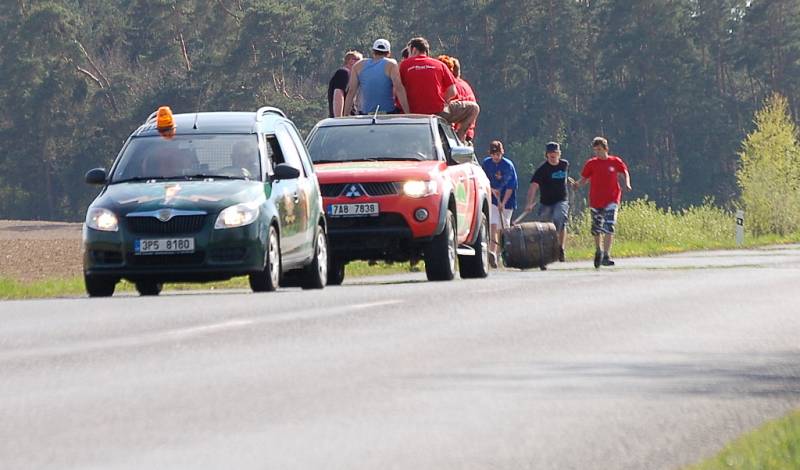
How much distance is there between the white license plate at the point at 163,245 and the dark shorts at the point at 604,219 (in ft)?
39.3

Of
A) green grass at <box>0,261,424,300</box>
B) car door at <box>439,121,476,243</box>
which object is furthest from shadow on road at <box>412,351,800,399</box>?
green grass at <box>0,261,424,300</box>

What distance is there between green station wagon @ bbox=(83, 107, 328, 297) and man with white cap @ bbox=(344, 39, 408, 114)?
3.39m

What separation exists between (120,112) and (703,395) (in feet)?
330

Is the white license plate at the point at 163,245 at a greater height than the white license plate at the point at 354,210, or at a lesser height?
lesser

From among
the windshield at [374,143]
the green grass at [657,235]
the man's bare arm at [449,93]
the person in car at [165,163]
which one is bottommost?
the green grass at [657,235]

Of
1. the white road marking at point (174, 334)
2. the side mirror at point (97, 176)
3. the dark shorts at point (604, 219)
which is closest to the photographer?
the white road marking at point (174, 334)

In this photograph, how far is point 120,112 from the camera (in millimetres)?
109062

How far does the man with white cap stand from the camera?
905 inches

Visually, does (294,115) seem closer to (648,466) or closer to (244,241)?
(244,241)

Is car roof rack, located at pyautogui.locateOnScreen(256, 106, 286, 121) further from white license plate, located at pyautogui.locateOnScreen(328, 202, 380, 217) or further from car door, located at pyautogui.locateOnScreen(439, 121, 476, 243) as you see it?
car door, located at pyautogui.locateOnScreen(439, 121, 476, 243)

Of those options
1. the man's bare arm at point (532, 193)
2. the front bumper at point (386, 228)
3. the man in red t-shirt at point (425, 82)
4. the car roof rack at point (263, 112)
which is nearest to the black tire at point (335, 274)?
the front bumper at point (386, 228)

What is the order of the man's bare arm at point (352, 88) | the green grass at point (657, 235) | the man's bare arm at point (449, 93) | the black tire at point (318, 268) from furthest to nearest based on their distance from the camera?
1. the green grass at point (657, 235)
2. the man's bare arm at point (449, 93)
3. the man's bare arm at point (352, 88)
4. the black tire at point (318, 268)

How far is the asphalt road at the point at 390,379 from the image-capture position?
25.8 ft

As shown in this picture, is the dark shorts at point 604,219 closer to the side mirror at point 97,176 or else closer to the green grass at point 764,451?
the side mirror at point 97,176
